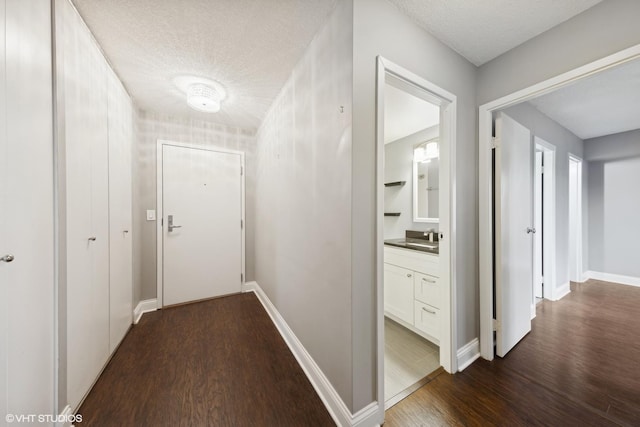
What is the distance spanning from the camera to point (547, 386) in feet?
4.73

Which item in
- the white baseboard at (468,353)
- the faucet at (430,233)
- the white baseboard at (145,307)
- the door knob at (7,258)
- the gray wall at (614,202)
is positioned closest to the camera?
the door knob at (7,258)

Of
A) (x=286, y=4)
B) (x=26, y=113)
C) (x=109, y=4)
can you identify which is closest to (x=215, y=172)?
(x=109, y=4)

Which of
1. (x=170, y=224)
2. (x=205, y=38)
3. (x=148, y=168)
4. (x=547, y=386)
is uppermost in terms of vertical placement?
(x=205, y=38)

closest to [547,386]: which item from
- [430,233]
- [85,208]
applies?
[430,233]

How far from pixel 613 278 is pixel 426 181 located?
392 cm

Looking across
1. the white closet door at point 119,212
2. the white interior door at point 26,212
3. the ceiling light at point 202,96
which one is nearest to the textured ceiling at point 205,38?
the ceiling light at point 202,96

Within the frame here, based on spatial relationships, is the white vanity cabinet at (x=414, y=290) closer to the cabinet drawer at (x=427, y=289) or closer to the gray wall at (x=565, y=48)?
the cabinet drawer at (x=427, y=289)

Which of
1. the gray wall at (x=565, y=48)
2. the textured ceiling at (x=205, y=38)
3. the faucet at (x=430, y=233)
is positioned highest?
the textured ceiling at (x=205, y=38)

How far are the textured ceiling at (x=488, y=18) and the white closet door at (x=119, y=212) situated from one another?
7.74 feet

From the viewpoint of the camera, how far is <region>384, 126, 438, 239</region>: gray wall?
293cm

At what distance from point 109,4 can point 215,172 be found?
69.7 inches

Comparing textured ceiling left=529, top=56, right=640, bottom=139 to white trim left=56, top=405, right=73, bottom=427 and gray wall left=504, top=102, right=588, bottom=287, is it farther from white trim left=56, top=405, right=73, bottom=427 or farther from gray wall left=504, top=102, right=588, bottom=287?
white trim left=56, top=405, right=73, bottom=427

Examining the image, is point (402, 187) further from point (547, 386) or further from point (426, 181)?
point (547, 386)

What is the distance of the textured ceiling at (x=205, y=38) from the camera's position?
4.11 ft
